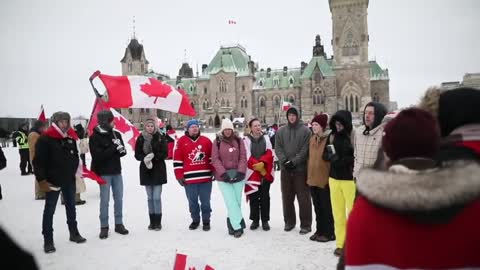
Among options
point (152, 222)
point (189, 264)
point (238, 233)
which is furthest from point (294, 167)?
point (189, 264)

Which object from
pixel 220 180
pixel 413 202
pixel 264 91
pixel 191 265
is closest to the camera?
pixel 413 202

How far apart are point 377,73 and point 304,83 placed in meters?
11.6

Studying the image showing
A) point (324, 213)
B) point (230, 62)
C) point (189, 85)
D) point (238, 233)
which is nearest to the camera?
point (324, 213)

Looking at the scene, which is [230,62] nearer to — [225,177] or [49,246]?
[225,177]

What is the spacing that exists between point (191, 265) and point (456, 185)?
266 centimetres

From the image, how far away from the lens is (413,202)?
4.41 feet

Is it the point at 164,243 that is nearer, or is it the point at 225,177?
the point at 164,243

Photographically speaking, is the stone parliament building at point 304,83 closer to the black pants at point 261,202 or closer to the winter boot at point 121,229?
the black pants at point 261,202

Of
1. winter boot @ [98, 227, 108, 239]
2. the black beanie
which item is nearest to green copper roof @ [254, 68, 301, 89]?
the black beanie

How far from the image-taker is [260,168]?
6238 mm

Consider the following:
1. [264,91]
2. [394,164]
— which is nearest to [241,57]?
[264,91]

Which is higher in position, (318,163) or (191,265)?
(318,163)

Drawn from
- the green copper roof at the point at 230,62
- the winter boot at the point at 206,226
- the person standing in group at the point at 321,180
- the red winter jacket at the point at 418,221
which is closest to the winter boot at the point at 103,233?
the winter boot at the point at 206,226

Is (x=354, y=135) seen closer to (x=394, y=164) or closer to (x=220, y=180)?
(x=220, y=180)
